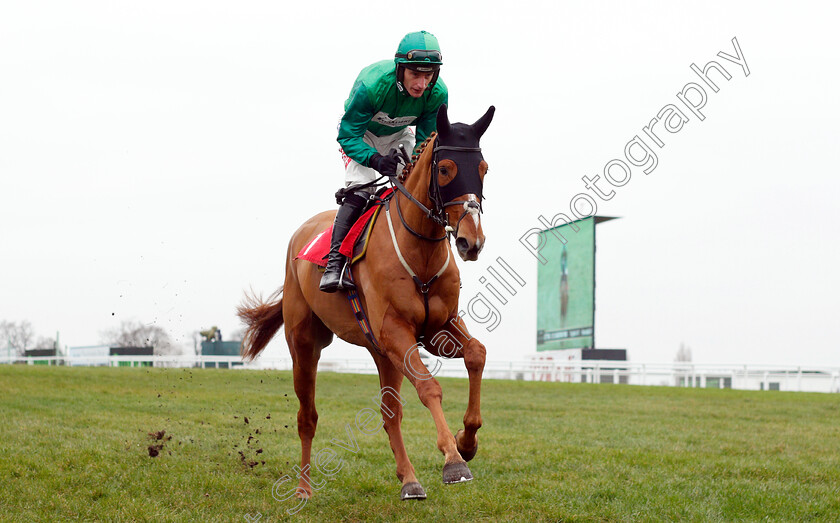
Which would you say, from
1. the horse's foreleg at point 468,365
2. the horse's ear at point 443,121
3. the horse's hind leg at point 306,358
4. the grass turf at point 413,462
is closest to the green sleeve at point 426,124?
the horse's ear at point 443,121

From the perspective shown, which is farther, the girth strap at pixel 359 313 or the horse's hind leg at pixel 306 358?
the horse's hind leg at pixel 306 358

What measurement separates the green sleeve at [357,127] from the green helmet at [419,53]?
48 centimetres

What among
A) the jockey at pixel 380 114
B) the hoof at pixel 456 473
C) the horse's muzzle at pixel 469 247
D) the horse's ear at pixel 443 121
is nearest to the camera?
the hoof at pixel 456 473

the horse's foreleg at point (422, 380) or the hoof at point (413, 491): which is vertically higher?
the horse's foreleg at point (422, 380)

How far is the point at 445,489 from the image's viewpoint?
727 centimetres

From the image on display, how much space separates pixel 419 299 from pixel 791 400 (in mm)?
17920

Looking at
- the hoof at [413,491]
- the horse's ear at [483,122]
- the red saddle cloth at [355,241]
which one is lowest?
the hoof at [413,491]

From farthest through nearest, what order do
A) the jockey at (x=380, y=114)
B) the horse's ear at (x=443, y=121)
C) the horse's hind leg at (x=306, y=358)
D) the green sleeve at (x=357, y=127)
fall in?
1. the horse's hind leg at (x=306, y=358)
2. the green sleeve at (x=357, y=127)
3. the jockey at (x=380, y=114)
4. the horse's ear at (x=443, y=121)

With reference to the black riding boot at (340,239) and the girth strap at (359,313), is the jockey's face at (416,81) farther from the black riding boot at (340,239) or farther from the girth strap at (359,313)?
the girth strap at (359,313)

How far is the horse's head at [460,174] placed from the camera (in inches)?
189

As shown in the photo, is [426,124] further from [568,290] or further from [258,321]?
[568,290]

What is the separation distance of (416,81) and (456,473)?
2.96 metres

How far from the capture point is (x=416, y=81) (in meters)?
5.98

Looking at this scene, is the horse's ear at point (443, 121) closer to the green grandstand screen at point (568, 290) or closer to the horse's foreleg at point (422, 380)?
the horse's foreleg at point (422, 380)
